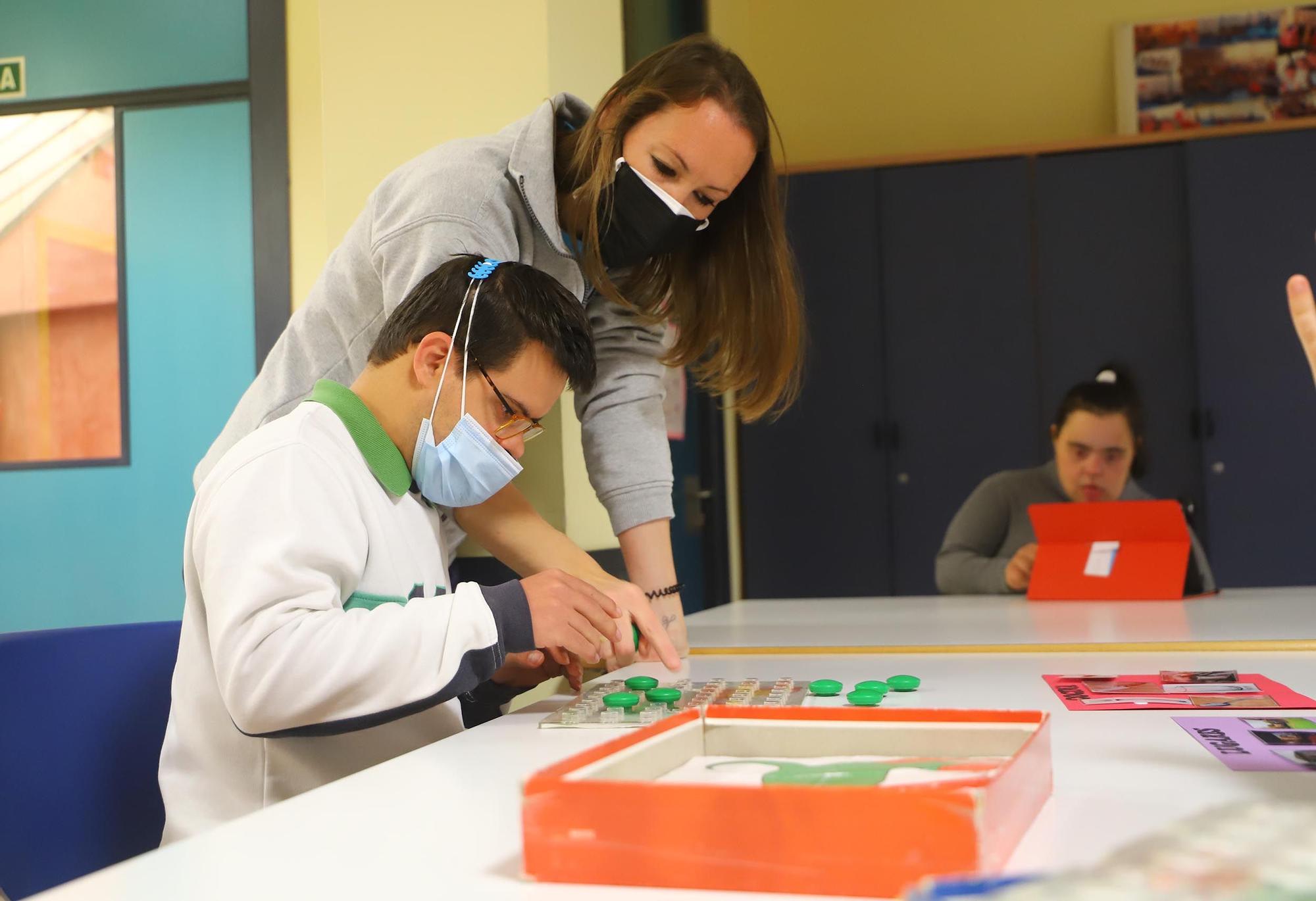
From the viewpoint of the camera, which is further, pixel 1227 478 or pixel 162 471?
pixel 1227 478

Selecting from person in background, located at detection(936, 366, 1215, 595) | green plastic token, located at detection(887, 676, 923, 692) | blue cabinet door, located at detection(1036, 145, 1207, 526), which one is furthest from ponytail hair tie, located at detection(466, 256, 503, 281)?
blue cabinet door, located at detection(1036, 145, 1207, 526)

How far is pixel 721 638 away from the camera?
155 cm

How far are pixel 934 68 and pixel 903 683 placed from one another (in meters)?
3.69

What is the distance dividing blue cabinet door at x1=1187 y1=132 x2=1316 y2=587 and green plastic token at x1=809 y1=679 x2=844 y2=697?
10.0 ft

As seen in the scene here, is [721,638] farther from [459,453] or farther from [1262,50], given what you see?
[1262,50]

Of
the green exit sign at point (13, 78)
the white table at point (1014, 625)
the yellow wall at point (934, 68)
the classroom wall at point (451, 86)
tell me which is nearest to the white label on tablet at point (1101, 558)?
the white table at point (1014, 625)

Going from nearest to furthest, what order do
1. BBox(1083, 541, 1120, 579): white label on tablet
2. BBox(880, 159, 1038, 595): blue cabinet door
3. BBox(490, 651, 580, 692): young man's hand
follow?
BBox(490, 651, 580, 692): young man's hand, BBox(1083, 541, 1120, 579): white label on tablet, BBox(880, 159, 1038, 595): blue cabinet door

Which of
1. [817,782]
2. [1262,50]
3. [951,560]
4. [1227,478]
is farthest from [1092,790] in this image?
[1262,50]

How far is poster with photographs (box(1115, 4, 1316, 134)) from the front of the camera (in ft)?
12.6

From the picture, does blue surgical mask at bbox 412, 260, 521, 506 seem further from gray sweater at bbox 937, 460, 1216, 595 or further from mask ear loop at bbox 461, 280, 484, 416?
gray sweater at bbox 937, 460, 1216, 595

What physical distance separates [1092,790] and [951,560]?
6.32 ft

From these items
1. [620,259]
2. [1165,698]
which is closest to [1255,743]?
[1165,698]

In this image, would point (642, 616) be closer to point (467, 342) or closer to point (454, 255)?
point (467, 342)

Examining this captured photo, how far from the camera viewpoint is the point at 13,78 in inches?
110
